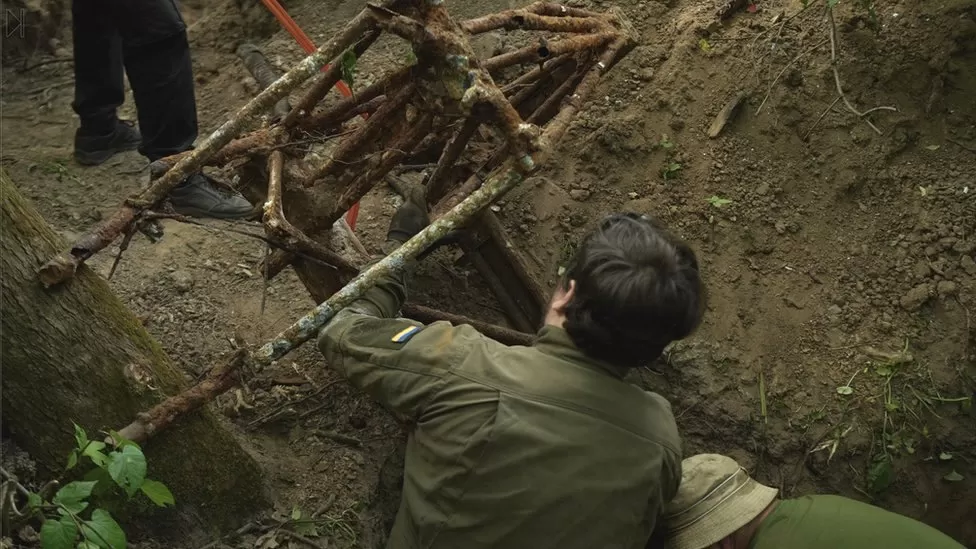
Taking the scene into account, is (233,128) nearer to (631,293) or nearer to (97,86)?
(631,293)

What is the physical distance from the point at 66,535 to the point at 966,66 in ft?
12.1

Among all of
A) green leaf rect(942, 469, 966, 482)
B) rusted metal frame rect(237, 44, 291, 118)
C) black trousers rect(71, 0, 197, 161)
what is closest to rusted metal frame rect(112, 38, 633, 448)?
black trousers rect(71, 0, 197, 161)

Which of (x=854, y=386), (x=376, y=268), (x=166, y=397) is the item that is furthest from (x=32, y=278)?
(x=854, y=386)

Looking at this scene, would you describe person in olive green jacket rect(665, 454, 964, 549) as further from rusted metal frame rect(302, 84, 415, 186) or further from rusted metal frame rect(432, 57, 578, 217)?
rusted metal frame rect(302, 84, 415, 186)

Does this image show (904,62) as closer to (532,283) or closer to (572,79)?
(572,79)

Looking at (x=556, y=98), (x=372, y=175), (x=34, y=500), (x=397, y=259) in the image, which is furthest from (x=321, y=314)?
(x=556, y=98)

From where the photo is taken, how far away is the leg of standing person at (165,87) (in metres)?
2.96

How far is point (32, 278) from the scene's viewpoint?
76.1 inches

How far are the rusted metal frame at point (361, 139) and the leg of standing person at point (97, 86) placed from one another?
4.30 feet

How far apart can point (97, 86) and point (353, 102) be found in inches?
75.5

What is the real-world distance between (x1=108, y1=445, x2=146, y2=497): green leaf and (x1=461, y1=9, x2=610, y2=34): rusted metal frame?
158 centimetres

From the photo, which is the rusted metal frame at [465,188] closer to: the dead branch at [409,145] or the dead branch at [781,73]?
the dead branch at [409,145]

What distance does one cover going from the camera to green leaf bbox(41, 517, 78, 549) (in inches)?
64.4

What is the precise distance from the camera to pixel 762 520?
2328 millimetres
